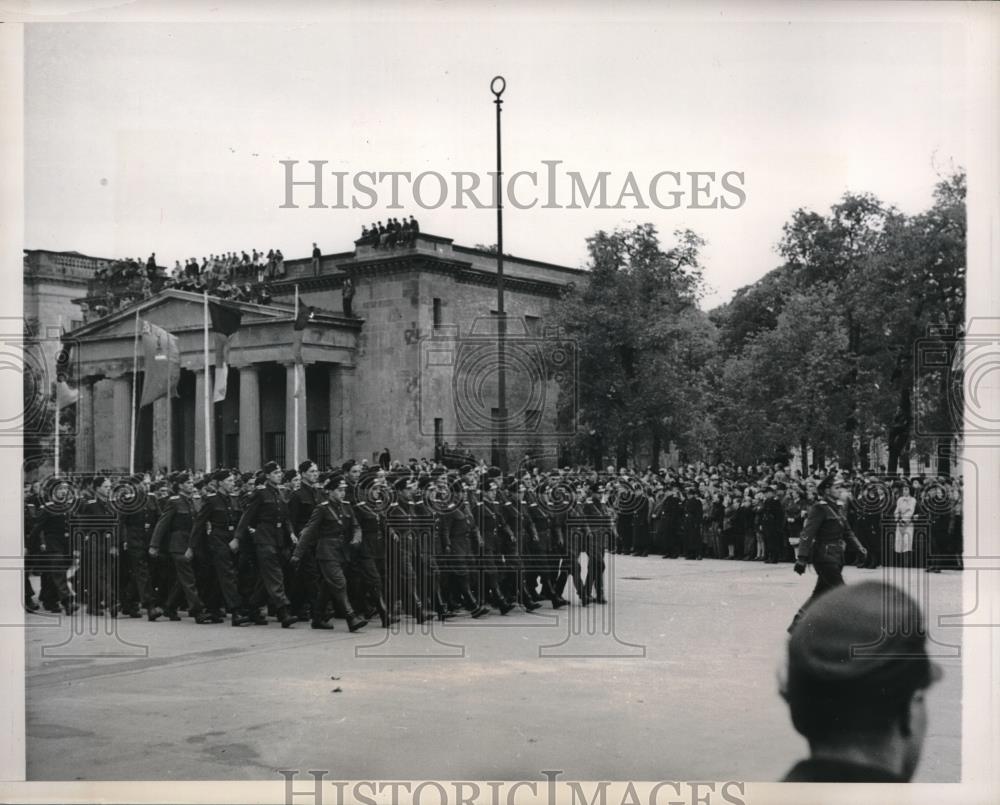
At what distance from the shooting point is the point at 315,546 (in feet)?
40.0

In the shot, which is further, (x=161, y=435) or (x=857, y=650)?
(x=161, y=435)

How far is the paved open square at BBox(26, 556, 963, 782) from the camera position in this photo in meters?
7.65

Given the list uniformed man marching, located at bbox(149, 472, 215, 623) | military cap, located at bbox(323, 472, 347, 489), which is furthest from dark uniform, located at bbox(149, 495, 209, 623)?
military cap, located at bbox(323, 472, 347, 489)

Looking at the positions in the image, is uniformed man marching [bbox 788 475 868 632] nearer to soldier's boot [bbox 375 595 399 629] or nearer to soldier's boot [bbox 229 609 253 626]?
soldier's boot [bbox 375 595 399 629]

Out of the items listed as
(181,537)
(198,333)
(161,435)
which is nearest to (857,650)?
(181,537)

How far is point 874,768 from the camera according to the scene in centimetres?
763

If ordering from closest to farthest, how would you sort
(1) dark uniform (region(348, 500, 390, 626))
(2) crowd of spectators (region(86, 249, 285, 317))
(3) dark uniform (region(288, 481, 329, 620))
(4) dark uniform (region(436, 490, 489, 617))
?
1. (1) dark uniform (region(348, 500, 390, 626))
2. (3) dark uniform (region(288, 481, 329, 620))
3. (4) dark uniform (region(436, 490, 489, 617))
4. (2) crowd of spectators (region(86, 249, 285, 317))

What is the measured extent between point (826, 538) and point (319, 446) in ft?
25.2

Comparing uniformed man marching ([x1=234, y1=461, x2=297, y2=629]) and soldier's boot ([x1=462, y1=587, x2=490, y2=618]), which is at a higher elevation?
uniformed man marching ([x1=234, y1=461, x2=297, y2=629])

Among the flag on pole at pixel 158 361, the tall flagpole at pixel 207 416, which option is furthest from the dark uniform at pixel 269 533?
the flag on pole at pixel 158 361

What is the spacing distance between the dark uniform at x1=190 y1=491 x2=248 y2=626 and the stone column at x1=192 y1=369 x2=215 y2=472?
9.56 ft

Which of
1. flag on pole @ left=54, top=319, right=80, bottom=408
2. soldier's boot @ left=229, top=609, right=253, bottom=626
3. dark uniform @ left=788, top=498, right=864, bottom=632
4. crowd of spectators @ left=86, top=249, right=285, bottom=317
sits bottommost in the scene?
soldier's boot @ left=229, top=609, right=253, bottom=626

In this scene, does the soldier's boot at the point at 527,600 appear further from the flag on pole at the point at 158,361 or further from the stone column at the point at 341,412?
the flag on pole at the point at 158,361

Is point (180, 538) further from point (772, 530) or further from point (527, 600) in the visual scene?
point (772, 530)
